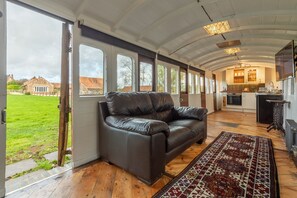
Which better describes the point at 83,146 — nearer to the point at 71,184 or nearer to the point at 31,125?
the point at 71,184

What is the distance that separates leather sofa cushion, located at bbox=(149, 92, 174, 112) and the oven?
6835mm

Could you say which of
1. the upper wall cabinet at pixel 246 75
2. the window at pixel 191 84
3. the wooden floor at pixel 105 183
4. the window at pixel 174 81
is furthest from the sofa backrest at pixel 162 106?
the upper wall cabinet at pixel 246 75

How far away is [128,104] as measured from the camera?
254 centimetres

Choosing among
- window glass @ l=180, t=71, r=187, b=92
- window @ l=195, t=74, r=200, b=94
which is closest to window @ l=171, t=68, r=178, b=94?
window glass @ l=180, t=71, r=187, b=92

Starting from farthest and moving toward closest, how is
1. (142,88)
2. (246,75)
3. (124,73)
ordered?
(246,75) → (142,88) → (124,73)

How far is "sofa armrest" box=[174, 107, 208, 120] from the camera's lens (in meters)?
3.12

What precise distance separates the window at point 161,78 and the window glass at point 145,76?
1.39 feet

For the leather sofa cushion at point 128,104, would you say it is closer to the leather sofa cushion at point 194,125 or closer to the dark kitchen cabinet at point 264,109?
the leather sofa cushion at point 194,125

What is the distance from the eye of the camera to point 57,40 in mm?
2447

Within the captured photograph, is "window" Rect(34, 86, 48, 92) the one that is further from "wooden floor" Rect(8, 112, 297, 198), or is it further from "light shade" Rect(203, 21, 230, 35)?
"light shade" Rect(203, 21, 230, 35)

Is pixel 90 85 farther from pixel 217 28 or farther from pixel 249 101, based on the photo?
pixel 249 101

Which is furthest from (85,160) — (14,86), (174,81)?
(174,81)

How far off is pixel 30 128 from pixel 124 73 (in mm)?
2184

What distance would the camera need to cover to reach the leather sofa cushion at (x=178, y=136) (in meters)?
2.05
